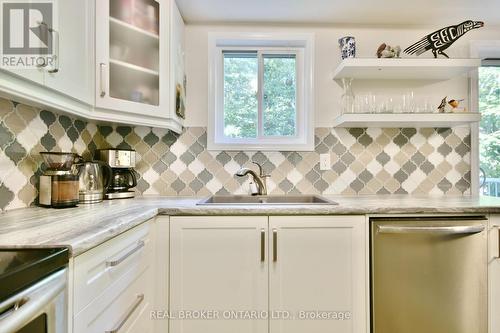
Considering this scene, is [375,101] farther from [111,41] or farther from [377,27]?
[111,41]

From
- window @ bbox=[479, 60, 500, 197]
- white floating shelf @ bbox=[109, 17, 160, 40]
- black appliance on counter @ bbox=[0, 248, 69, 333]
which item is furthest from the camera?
window @ bbox=[479, 60, 500, 197]

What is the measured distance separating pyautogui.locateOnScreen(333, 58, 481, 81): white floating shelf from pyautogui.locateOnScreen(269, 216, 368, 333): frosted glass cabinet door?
1.03 m

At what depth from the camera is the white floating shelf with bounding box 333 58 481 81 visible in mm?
1945

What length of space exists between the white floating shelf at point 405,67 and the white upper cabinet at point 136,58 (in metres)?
1.12

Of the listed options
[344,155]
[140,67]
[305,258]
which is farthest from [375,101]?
[140,67]

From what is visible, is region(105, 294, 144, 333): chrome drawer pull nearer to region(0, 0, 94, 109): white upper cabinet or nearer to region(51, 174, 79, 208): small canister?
region(51, 174, 79, 208): small canister

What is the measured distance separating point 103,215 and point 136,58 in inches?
37.9

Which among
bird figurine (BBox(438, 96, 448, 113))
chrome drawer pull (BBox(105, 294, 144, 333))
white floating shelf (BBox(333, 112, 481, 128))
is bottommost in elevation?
chrome drawer pull (BBox(105, 294, 144, 333))

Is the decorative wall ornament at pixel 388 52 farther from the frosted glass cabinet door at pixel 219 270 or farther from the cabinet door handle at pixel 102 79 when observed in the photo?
the cabinet door handle at pixel 102 79

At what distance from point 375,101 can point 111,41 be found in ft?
5.71

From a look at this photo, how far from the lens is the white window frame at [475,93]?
222cm

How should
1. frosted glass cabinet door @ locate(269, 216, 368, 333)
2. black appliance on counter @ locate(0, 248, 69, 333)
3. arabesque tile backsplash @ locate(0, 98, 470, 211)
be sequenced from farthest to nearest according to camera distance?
1. arabesque tile backsplash @ locate(0, 98, 470, 211)
2. frosted glass cabinet door @ locate(269, 216, 368, 333)
3. black appliance on counter @ locate(0, 248, 69, 333)

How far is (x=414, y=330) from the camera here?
5.16ft

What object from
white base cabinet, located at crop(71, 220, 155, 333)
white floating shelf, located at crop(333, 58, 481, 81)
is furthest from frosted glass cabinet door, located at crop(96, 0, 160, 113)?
white floating shelf, located at crop(333, 58, 481, 81)
